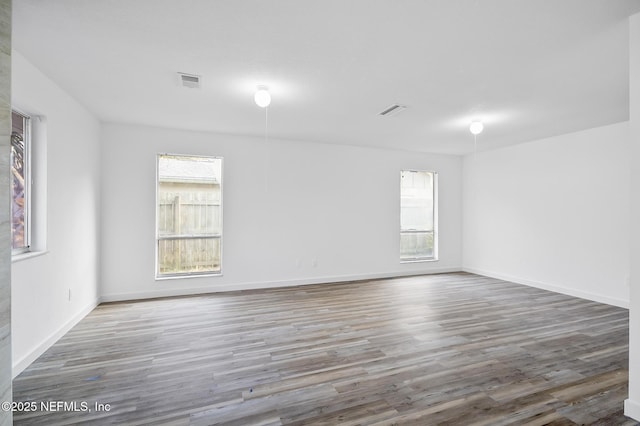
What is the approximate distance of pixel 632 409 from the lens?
1905 millimetres

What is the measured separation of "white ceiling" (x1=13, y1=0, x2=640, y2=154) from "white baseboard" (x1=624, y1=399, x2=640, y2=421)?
2.42 m

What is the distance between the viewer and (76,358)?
2695mm

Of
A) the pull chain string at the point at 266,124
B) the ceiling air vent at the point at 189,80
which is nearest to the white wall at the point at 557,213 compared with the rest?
the pull chain string at the point at 266,124

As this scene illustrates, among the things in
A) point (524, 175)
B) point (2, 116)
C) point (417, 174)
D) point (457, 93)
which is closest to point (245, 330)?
point (2, 116)

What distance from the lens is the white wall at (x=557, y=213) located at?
14.0 ft

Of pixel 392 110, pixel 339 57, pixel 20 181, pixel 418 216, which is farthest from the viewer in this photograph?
pixel 418 216

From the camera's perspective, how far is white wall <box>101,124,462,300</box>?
450 cm

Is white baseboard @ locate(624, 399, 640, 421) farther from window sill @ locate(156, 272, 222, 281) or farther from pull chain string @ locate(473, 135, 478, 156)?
window sill @ locate(156, 272, 222, 281)

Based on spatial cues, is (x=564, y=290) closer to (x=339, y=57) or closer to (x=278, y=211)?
(x=278, y=211)

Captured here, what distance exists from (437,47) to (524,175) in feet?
13.8

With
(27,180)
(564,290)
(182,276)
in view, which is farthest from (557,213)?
(27,180)

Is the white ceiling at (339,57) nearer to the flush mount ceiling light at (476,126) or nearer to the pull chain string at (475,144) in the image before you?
the flush mount ceiling light at (476,126)


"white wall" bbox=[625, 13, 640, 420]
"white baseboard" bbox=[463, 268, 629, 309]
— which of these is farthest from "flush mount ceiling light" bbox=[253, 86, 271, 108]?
"white baseboard" bbox=[463, 268, 629, 309]

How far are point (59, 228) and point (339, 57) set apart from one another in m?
3.24
